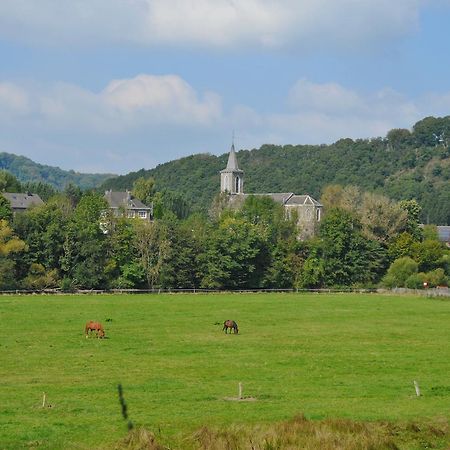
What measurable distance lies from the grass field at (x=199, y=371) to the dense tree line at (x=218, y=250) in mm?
29622

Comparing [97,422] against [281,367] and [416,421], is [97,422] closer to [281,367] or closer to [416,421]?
[416,421]

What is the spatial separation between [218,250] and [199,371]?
2608 inches

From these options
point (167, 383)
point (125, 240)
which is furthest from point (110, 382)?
point (125, 240)

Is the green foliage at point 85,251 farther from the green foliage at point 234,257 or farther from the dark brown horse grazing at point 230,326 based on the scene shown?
the dark brown horse grazing at point 230,326

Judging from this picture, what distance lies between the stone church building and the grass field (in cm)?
5975

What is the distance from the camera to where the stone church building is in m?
121

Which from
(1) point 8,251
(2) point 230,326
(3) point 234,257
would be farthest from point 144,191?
(2) point 230,326

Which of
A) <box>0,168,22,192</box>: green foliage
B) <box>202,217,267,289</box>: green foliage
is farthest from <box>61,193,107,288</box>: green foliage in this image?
<box>0,168,22,192</box>: green foliage

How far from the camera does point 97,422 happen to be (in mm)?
24938

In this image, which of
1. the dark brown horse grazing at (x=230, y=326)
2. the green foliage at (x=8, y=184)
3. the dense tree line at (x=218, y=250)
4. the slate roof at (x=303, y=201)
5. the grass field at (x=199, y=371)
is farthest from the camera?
the green foliage at (x=8, y=184)

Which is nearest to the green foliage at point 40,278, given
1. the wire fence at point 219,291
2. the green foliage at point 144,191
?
the wire fence at point 219,291

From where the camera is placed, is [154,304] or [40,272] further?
[40,272]

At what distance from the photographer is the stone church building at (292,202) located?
12144cm

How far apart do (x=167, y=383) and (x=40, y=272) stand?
60.1 metres
